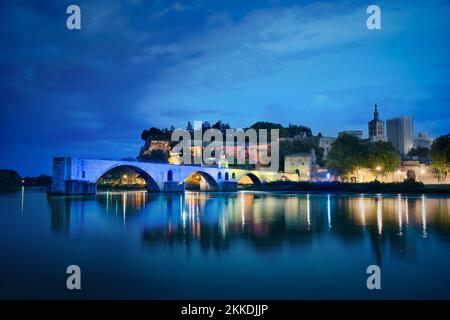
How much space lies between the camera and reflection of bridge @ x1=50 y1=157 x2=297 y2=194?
37312 millimetres

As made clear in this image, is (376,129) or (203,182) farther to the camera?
(376,129)

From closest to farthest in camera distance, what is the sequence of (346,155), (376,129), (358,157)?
(358,157) → (346,155) → (376,129)

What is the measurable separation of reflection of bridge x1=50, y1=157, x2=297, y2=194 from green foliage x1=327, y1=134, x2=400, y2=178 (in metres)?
20.4

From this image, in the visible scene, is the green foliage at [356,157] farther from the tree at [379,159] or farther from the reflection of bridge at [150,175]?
the reflection of bridge at [150,175]

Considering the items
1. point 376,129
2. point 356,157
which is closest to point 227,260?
point 356,157

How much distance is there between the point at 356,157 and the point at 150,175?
92.3ft

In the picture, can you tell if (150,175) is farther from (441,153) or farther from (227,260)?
(227,260)

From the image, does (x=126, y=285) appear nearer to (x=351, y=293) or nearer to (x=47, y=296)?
(x=47, y=296)

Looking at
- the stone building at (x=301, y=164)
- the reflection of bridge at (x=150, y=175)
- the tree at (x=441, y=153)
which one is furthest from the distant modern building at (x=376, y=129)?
the tree at (x=441, y=153)

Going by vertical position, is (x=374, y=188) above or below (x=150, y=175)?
below

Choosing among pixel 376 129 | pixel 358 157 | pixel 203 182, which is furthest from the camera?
pixel 376 129

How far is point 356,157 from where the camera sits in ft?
181

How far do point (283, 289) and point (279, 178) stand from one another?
77.4 meters

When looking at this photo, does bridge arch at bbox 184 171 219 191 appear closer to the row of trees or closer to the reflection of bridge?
the reflection of bridge
